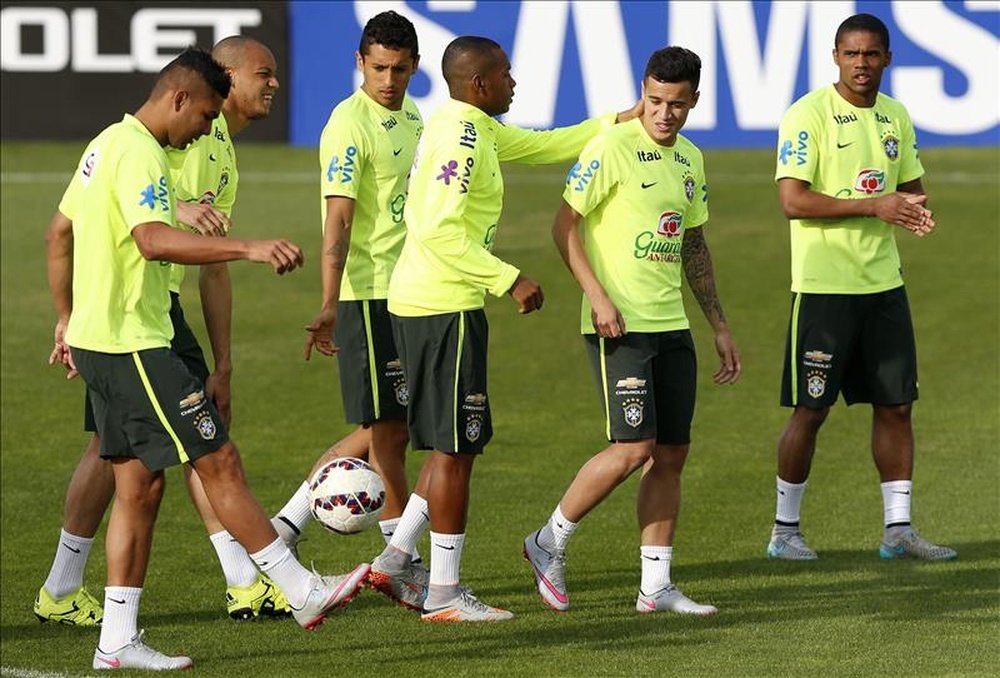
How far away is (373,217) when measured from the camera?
354 inches

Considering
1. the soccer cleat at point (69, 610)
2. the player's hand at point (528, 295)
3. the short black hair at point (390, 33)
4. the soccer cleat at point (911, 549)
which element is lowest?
the soccer cleat at point (69, 610)

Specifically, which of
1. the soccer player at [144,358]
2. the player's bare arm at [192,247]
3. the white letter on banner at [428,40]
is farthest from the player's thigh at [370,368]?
the white letter on banner at [428,40]

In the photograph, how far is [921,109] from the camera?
22.4 m

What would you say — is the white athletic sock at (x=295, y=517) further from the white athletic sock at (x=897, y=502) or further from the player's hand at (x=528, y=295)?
the white athletic sock at (x=897, y=502)

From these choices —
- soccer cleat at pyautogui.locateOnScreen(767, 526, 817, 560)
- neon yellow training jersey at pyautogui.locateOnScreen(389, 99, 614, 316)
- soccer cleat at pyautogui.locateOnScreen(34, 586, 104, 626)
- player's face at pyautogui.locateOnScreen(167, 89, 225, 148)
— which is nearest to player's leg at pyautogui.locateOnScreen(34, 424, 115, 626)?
soccer cleat at pyautogui.locateOnScreen(34, 586, 104, 626)

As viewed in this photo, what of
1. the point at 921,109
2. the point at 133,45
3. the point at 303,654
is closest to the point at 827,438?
the point at 303,654

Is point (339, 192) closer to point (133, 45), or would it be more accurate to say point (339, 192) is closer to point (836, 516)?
point (836, 516)

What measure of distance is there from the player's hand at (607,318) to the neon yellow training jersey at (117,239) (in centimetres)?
173

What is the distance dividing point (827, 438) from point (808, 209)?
4.00 metres

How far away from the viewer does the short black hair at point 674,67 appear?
832 cm

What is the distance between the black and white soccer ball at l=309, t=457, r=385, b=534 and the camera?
8.25 m

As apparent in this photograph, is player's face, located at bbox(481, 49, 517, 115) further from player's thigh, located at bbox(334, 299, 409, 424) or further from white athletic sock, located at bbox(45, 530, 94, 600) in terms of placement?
white athletic sock, located at bbox(45, 530, 94, 600)

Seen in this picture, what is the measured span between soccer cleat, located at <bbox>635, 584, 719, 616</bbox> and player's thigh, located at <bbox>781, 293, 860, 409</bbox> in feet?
5.25

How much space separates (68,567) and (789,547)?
3376mm
